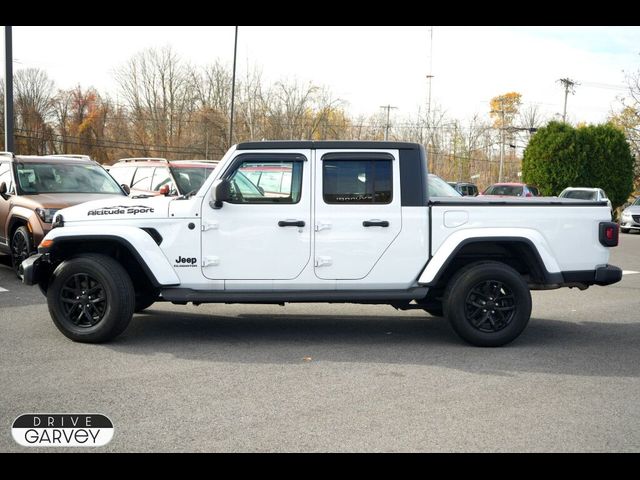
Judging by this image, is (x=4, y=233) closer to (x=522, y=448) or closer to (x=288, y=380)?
(x=288, y=380)

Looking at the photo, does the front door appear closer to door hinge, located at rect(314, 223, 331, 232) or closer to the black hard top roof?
door hinge, located at rect(314, 223, 331, 232)

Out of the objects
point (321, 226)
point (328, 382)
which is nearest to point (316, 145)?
point (321, 226)

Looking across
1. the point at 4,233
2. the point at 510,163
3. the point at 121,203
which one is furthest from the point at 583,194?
the point at 510,163

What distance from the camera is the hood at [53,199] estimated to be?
11109 millimetres

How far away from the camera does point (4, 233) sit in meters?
11.9

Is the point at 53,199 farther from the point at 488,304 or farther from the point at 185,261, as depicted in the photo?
the point at 488,304

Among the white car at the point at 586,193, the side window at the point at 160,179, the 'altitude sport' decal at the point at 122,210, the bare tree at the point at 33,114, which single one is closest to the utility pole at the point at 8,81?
the side window at the point at 160,179

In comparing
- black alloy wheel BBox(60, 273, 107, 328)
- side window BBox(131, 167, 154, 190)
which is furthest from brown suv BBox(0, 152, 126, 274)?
black alloy wheel BBox(60, 273, 107, 328)

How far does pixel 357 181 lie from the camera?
23.7ft

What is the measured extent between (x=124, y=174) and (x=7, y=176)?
422 cm

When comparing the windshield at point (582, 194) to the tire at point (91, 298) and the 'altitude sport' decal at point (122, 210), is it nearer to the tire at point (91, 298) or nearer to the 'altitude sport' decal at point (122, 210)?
the 'altitude sport' decal at point (122, 210)

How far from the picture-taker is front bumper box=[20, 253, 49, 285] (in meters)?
7.15

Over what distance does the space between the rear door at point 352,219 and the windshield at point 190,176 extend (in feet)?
27.9

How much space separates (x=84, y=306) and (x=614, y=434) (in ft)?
16.1
